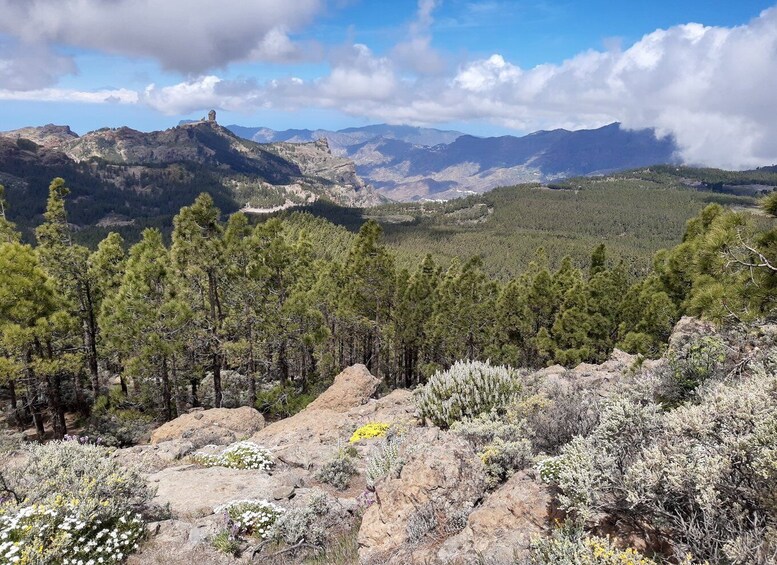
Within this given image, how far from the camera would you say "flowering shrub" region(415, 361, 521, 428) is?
907 cm

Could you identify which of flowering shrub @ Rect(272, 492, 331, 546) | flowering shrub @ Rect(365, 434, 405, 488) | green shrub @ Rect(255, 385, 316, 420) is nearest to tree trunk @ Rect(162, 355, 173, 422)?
green shrub @ Rect(255, 385, 316, 420)

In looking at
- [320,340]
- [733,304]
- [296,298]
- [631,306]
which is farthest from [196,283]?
[631,306]

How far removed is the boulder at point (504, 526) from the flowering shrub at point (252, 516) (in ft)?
11.3

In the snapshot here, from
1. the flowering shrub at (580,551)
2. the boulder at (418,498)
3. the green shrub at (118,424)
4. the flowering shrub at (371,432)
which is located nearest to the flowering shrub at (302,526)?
the boulder at (418,498)

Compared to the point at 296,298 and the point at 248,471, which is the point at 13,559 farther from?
the point at 296,298

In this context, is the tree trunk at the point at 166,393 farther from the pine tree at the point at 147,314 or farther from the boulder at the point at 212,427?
the boulder at the point at 212,427

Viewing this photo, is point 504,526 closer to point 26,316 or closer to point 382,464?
point 382,464

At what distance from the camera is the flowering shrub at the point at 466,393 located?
9.07 meters

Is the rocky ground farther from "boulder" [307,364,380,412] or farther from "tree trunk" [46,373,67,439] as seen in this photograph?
"tree trunk" [46,373,67,439]

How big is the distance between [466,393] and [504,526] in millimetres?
4538

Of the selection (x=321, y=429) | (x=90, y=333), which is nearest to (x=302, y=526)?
(x=321, y=429)

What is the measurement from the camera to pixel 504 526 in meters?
4.76

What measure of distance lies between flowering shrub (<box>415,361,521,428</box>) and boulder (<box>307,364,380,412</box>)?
31.6ft

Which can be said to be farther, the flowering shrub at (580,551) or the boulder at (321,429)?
the boulder at (321,429)
